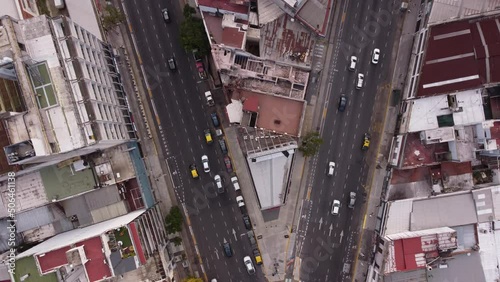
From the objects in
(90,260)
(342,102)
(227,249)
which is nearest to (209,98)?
(342,102)

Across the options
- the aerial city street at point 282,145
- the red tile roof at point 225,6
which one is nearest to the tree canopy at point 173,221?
the aerial city street at point 282,145

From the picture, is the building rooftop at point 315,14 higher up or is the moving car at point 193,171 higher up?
the building rooftop at point 315,14

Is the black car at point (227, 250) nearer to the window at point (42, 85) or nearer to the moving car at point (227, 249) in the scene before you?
the moving car at point (227, 249)

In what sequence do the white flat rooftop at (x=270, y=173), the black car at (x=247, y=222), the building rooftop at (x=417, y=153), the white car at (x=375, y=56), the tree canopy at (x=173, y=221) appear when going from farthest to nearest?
the white car at (x=375, y=56) < the black car at (x=247, y=222) < the building rooftop at (x=417, y=153) < the tree canopy at (x=173, y=221) < the white flat rooftop at (x=270, y=173)

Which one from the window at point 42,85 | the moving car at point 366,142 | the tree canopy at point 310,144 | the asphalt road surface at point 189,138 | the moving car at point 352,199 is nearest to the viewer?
the window at point 42,85

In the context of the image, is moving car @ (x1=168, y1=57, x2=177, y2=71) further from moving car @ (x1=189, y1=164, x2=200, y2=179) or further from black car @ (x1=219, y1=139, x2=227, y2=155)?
moving car @ (x1=189, y1=164, x2=200, y2=179)

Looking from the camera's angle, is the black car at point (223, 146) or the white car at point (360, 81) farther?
the white car at point (360, 81)

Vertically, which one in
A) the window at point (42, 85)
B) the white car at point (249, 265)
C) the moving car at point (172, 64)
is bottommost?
the white car at point (249, 265)

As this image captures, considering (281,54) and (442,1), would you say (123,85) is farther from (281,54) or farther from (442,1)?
(442,1)

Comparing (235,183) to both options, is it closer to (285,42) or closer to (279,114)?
(279,114)
